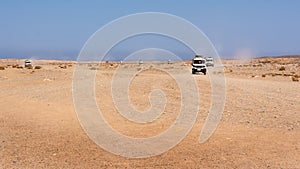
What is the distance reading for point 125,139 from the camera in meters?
9.87

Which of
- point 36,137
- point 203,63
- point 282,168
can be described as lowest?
point 282,168

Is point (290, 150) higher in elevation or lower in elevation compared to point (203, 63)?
lower

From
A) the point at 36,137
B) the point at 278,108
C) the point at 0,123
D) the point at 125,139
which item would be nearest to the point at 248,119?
the point at 278,108

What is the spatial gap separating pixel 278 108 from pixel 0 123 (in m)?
9.11

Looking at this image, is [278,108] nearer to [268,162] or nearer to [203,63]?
[268,162]

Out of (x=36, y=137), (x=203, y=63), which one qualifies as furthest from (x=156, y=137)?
(x=203, y=63)

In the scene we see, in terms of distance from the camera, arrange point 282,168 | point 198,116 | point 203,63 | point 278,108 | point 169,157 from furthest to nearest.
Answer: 1. point 203,63
2. point 278,108
3. point 198,116
4. point 169,157
5. point 282,168

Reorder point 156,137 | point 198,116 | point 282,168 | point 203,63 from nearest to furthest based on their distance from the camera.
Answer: point 282,168
point 156,137
point 198,116
point 203,63

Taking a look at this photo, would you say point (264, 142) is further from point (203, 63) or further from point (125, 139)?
point (203, 63)

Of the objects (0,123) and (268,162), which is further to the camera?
(0,123)

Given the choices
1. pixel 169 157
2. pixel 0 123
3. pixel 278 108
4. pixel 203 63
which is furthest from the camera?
pixel 203 63

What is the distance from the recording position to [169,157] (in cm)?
820

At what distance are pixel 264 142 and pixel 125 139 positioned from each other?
10.0 feet

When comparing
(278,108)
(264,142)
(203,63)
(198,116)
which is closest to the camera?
(264,142)
